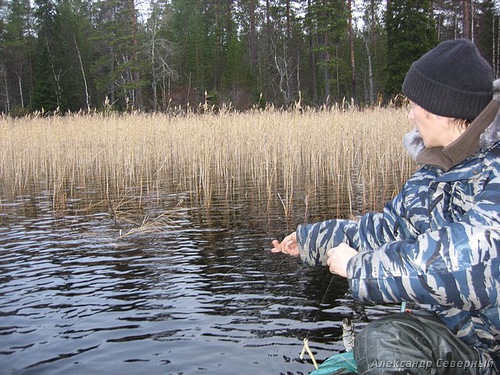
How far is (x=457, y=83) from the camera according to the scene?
184 centimetres

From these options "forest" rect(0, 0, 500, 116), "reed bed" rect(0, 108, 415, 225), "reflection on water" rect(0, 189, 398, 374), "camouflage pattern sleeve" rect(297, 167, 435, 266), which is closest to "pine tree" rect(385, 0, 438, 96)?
"forest" rect(0, 0, 500, 116)

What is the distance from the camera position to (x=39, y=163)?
10594 millimetres

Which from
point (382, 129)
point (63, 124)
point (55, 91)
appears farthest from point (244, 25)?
point (382, 129)

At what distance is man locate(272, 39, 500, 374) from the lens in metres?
1.57

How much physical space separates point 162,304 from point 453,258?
2.38 meters

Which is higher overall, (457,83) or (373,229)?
(457,83)

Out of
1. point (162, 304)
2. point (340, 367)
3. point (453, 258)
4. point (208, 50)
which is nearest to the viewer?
point (453, 258)

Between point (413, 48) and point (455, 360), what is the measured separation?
21530 mm

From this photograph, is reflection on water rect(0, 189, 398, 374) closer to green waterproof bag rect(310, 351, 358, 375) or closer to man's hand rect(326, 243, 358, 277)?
green waterproof bag rect(310, 351, 358, 375)

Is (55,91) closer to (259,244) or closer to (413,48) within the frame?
(413,48)

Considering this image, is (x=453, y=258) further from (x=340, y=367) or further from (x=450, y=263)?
(x=340, y=367)

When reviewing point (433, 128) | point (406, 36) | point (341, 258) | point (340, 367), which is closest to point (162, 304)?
point (340, 367)

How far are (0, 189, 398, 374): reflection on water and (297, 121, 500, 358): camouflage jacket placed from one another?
1096 mm

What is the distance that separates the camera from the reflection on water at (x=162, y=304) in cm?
282
